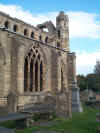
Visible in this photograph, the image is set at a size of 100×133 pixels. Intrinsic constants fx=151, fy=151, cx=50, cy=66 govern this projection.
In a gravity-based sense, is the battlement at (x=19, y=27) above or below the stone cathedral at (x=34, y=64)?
above

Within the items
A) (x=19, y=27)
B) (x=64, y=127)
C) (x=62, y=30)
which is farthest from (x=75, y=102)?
(x=62, y=30)

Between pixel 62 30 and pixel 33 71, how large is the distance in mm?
9223

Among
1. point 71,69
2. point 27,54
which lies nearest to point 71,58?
point 71,69

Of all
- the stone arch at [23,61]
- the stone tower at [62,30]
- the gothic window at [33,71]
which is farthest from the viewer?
the stone tower at [62,30]

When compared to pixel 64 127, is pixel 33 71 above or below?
above

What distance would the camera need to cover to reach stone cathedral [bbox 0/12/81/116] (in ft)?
39.4

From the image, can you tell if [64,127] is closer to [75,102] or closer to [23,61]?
[75,102]

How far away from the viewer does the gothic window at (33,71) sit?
1438 cm

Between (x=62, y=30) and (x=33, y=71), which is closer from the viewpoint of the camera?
(x=33, y=71)

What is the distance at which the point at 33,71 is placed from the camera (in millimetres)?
14984

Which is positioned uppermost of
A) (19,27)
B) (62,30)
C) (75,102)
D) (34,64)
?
(62,30)

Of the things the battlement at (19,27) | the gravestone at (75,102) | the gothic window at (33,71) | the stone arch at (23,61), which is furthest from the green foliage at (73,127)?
the battlement at (19,27)

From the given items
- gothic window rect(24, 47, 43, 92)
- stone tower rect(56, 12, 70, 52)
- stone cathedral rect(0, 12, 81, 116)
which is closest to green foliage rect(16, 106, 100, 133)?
stone cathedral rect(0, 12, 81, 116)

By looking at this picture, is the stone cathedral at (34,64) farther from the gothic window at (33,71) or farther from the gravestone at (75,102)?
the gravestone at (75,102)
